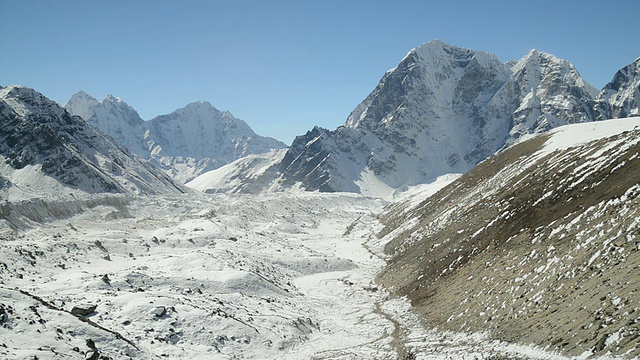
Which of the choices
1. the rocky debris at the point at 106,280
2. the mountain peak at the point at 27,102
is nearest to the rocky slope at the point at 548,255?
the rocky debris at the point at 106,280

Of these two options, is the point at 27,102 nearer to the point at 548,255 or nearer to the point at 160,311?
the point at 160,311

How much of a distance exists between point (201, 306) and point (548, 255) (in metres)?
22.9

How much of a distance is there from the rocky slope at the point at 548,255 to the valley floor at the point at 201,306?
1776mm

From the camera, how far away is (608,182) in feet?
96.5

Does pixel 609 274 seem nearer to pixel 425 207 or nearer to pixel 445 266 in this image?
pixel 445 266

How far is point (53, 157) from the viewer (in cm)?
14088

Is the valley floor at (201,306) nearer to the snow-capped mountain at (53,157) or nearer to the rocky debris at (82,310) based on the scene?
the rocky debris at (82,310)

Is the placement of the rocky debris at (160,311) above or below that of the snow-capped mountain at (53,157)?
below

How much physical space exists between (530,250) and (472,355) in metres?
10.8

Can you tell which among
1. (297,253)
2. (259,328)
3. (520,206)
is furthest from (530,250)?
(297,253)

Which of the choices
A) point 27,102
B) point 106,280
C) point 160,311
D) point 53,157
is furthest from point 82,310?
point 27,102

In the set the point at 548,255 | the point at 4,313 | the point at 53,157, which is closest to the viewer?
the point at 4,313

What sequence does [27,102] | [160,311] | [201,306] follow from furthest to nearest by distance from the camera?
[27,102] → [201,306] → [160,311]

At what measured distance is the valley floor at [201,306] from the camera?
20.8 m
